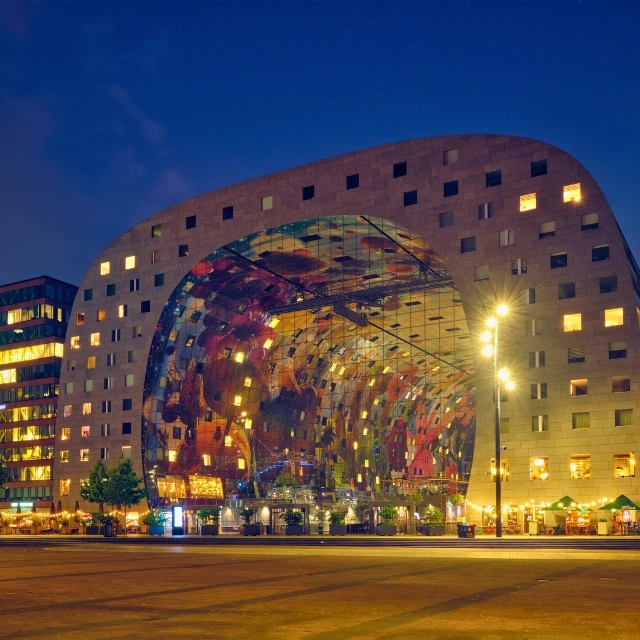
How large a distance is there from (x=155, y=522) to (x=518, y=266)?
3915 centimetres

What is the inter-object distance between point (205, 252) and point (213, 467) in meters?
22.1

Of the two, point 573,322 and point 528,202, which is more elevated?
point 528,202

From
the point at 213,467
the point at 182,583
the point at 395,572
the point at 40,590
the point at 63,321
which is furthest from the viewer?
the point at 63,321

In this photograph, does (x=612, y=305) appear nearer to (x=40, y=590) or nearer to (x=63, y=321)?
(x=40, y=590)

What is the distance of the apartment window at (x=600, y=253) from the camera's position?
60.9 m

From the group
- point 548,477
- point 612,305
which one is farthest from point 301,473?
point 612,305

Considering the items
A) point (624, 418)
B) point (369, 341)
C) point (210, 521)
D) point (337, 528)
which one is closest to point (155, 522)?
point (210, 521)

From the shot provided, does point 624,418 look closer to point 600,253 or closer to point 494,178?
point 600,253

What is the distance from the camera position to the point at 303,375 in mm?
89625

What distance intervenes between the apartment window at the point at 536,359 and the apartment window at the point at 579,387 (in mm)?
2597

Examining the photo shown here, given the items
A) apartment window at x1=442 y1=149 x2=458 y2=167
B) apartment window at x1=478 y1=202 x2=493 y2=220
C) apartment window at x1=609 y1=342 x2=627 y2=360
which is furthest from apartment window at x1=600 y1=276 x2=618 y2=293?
apartment window at x1=442 y1=149 x2=458 y2=167

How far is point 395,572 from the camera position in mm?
29391

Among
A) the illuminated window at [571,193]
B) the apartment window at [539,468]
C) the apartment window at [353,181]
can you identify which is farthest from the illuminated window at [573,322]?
the apartment window at [353,181]

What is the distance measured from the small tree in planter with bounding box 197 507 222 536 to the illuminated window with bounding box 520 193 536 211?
37313 mm
